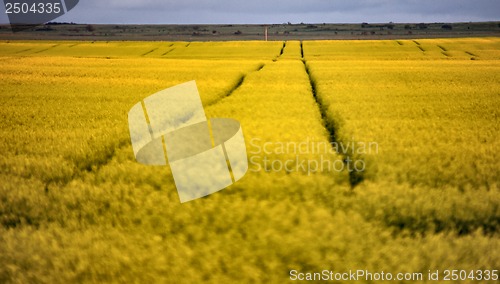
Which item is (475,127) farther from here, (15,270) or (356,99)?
(15,270)

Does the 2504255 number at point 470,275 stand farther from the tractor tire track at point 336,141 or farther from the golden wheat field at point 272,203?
the tractor tire track at point 336,141

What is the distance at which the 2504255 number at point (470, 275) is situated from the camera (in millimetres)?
2715

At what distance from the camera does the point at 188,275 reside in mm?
2627

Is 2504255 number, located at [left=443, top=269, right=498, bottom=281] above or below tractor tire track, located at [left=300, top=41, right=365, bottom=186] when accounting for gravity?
above

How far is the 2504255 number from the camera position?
8.91 feet

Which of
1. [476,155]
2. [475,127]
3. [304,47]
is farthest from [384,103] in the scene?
[304,47]

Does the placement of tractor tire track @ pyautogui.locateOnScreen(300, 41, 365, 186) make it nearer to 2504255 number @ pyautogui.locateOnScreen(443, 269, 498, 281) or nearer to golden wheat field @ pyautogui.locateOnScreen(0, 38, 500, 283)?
golden wheat field @ pyautogui.locateOnScreen(0, 38, 500, 283)

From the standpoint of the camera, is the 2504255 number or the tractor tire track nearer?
the 2504255 number

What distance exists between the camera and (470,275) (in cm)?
275

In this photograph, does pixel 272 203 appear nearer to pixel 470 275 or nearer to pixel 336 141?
pixel 470 275

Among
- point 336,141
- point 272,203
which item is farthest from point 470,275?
point 336,141

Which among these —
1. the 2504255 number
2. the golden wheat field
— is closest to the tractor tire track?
the golden wheat field

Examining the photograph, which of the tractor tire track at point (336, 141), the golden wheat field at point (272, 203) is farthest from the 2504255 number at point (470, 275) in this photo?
the tractor tire track at point (336, 141)

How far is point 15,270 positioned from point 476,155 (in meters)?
5.69
